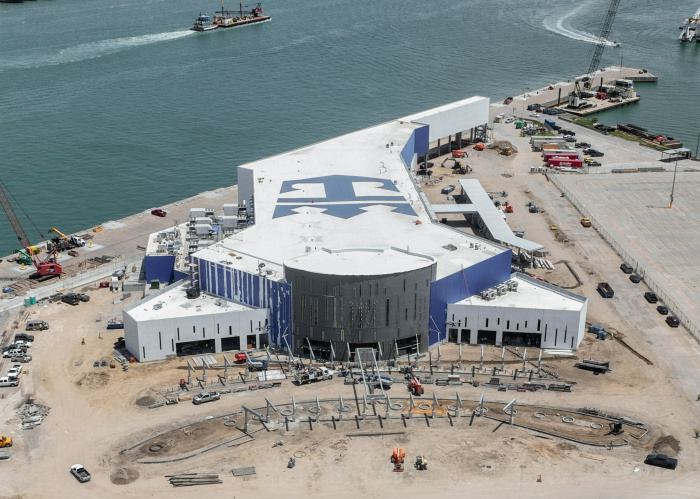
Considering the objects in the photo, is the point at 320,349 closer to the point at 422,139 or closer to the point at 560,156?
the point at 422,139

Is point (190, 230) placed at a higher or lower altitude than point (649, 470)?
higher

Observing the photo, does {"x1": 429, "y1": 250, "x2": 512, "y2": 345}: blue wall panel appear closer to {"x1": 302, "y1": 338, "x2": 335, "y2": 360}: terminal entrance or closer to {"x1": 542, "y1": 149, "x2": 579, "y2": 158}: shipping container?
{"x1": 302, "y1": 338, "x2": 335, "y2": 360}: terminal entrance

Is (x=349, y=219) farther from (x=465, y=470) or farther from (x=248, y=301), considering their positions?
(x=465, y=470)

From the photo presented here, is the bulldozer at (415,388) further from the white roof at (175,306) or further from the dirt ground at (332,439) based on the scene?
the white roof at (175,306)

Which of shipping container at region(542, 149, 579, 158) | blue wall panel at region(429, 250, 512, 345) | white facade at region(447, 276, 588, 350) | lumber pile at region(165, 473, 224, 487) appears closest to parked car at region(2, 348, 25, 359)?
lumber pile at region(165, 473, 224, 487)

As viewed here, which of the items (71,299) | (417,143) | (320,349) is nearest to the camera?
(320,349)

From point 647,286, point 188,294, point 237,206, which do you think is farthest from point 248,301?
point 647,286

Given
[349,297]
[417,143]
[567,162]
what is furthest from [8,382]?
[567,162]
